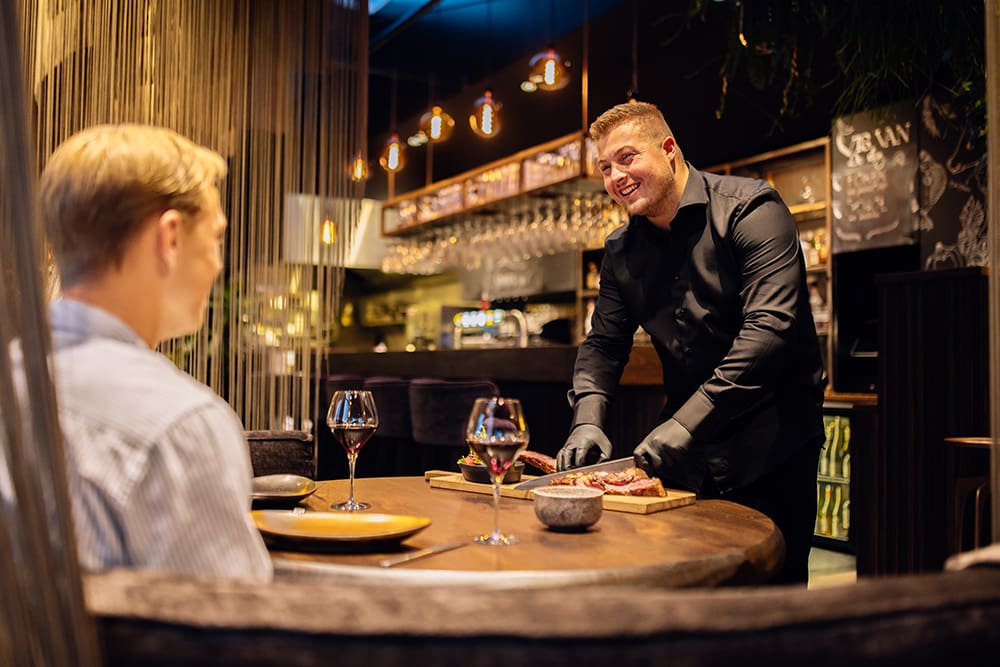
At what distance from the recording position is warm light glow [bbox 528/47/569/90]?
233 inches

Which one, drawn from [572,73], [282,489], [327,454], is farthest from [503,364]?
[572,73]

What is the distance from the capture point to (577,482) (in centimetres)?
184

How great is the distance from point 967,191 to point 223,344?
4322 millimetres

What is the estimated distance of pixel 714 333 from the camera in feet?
7.40

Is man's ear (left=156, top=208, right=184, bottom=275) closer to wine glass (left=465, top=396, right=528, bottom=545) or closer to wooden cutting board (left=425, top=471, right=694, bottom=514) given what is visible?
wine glass (left=465, top=396, right=528, bottom=545)

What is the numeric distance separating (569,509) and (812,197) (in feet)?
17.6

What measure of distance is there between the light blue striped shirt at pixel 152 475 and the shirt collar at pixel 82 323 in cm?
8

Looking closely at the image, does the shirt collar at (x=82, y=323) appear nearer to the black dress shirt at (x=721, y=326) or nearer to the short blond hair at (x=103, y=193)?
the short blond hair at (x=103, y=193)

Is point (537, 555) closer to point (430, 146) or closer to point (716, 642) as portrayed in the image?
point (716, 642)

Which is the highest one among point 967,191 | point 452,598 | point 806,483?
point 967,191

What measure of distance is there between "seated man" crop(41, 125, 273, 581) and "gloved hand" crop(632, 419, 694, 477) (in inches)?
44.7

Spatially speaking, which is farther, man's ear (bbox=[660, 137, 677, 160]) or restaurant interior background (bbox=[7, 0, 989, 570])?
restaurant interior background (bbox=[7, 0, 989, 570])

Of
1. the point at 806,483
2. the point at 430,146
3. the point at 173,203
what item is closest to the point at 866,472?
the point at 806,483

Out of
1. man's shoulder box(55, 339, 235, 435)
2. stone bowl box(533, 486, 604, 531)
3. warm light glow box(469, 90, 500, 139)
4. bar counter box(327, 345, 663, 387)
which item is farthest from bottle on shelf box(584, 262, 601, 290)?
man's shoulder box(55, 339, 235, 435)
